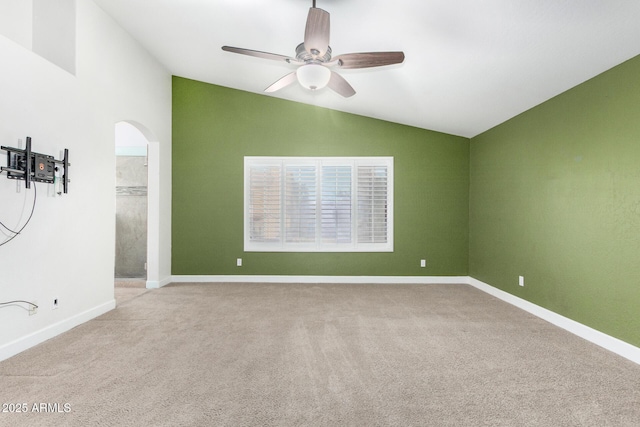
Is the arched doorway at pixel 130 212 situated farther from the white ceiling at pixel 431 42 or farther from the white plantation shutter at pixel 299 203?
the white plantation shutter at pixel 299 203

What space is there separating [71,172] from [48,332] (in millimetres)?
1550

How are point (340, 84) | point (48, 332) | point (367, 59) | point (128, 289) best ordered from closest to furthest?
point (367, 59) < point (48, 332) < point (340, 84) < point (128, 289)

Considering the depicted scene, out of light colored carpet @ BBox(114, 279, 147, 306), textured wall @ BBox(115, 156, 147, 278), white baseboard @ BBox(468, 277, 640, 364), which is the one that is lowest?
light colored carpet @ BBox(114, 279, 147, 306)

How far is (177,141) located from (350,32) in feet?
12.0

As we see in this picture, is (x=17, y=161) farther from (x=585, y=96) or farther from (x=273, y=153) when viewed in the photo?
(x=585, y=96)

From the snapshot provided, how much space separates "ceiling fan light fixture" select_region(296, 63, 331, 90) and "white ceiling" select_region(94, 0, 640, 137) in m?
0.56

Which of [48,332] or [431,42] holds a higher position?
[431,42]

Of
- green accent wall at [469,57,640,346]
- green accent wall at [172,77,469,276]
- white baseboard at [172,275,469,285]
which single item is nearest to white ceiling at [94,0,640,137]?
green accent wall at [469,57,640,346]

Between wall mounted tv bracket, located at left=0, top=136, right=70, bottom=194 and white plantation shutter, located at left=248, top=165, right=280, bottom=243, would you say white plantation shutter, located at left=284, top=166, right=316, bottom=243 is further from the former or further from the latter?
wall mounted tv bracket, located at left=0, top=136, right=70, bottom=194

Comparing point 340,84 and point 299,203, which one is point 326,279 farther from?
point 340,84

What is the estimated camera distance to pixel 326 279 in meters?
5.41

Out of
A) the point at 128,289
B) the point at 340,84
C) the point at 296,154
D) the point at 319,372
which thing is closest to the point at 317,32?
the point at 340,84

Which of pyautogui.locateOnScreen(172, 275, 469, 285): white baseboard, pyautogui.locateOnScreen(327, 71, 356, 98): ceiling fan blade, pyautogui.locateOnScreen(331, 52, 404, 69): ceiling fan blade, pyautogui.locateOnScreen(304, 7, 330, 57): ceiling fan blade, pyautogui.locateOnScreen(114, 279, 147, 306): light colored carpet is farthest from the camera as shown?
pyautogui.locateOnScreen(172, 275, 469, 285): white baseboard

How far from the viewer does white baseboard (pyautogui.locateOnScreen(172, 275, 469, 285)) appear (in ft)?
17.7
